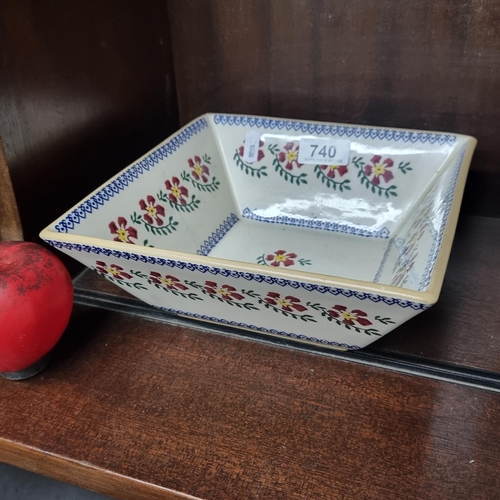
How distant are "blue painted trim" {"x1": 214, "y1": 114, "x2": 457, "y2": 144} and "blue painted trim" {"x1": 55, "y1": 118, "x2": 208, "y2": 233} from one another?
0.17 feet

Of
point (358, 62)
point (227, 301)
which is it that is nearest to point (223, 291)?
point (227, 301)

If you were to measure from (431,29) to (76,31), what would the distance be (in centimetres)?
44

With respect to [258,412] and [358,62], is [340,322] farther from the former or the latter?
[358,62]

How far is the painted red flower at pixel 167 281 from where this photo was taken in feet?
1.64

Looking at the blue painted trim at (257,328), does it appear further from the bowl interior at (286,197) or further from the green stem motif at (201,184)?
the green stem motif at (201,184)

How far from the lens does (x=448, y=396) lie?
0.48 metres

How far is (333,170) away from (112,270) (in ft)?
1.17

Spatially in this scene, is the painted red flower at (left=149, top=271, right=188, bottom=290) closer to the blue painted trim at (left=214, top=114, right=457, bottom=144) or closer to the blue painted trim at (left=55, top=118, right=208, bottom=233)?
the blue painted trim at (left=55, top=118, right=208, bottom=233)

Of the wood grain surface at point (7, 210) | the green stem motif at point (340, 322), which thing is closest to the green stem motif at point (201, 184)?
the wood grain surface at point (7, 210)

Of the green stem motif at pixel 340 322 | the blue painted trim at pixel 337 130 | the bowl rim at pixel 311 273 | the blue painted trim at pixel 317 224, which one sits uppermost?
the blue painted trim at pixel 337 130

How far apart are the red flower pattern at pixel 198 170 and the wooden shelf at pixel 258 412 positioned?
9.1 inches

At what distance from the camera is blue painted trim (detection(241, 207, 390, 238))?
0.72 metres

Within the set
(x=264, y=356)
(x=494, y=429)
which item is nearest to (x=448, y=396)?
(x=494, y=429)

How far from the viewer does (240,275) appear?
0.45 meters
